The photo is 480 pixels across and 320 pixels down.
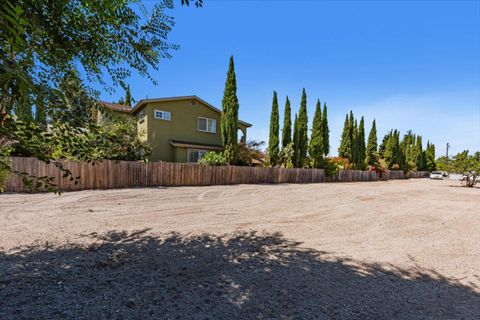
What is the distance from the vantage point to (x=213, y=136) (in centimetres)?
2406

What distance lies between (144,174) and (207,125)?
10.2 meters

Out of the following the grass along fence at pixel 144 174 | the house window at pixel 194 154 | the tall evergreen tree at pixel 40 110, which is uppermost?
the house window at pixel 194 154

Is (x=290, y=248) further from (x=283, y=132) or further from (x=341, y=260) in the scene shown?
(x=283, y=132)

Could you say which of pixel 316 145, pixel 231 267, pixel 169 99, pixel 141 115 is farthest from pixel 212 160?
pixel 231 267

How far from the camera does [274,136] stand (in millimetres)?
24969

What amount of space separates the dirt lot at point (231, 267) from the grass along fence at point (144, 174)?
3388mm

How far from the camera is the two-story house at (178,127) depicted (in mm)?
20641

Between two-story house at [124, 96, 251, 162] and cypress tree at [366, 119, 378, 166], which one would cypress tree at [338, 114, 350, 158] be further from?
two-story house at [124, 96, 251, 162]

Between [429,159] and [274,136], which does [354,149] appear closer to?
[274,136]

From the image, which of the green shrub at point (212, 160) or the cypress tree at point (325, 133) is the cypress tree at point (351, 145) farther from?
the green shrub at point (212, 160)

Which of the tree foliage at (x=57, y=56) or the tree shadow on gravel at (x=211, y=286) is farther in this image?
the tree shadow on gravel at (x=211, y=286)

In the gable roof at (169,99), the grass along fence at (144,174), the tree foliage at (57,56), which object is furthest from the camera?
the gable roof at (169,99)

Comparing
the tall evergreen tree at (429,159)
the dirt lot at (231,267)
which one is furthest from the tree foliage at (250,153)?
the tall evergreen tree at (429,159)

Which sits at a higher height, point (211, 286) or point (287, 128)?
point (287, 128)
